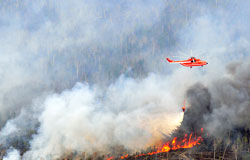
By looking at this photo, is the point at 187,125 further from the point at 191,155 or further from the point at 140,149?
the point at 140,149

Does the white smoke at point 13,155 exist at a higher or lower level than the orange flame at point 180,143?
lower

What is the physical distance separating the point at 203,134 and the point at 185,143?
1691 centimetres

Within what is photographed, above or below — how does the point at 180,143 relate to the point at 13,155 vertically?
above

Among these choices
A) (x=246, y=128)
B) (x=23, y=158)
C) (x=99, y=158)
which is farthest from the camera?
(x=246, y=128)

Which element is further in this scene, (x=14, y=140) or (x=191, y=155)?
(x=14, y=140)

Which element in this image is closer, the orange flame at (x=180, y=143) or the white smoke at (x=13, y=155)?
the white smoke at (x=13, y=155)

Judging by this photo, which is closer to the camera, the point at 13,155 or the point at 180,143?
the point at 13,155

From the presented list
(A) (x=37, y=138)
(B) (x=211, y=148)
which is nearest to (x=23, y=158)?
(A) (x=37, y=138)

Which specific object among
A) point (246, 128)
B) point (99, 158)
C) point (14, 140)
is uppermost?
point (246, 128)

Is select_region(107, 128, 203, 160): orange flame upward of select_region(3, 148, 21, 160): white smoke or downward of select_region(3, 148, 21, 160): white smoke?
upward

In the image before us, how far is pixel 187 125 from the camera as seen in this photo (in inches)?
6673

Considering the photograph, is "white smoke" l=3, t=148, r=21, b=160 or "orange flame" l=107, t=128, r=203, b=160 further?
"orange flame" l=107, t=128, r=203, b=160

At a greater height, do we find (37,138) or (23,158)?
(37,138)

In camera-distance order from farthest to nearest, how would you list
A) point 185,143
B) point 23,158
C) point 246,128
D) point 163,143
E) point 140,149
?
point 246,128, point 185,143, point 163,143, point 140,149, point 23,158
